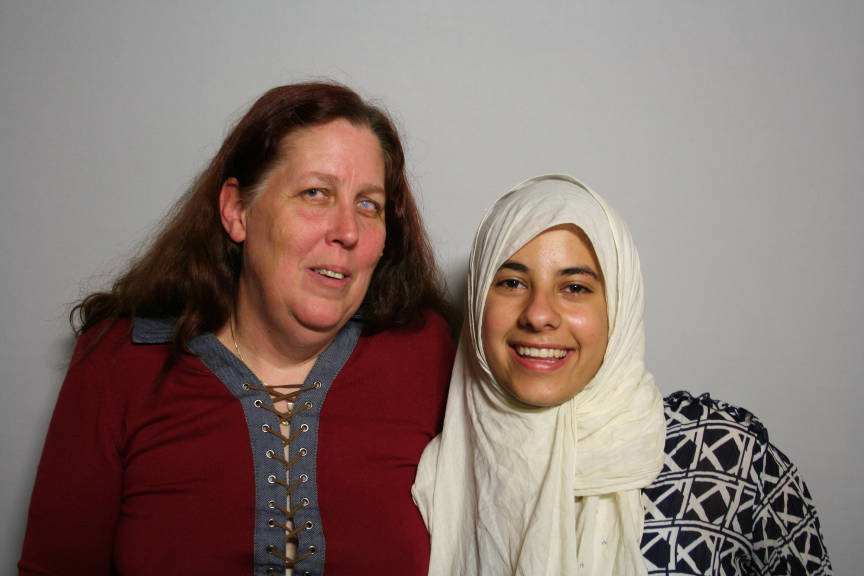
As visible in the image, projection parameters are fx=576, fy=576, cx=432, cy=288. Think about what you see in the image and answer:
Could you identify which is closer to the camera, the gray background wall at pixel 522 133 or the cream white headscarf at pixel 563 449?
the cream white headscarf at pixel 563 449

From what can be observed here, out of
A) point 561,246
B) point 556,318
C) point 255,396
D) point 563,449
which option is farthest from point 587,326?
point 255,396

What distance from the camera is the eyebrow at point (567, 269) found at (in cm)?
132

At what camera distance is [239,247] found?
1733 mm

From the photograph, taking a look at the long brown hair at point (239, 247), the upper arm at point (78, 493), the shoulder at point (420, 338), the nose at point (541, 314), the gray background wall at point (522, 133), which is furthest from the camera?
the gray background wall at point (522, 133)

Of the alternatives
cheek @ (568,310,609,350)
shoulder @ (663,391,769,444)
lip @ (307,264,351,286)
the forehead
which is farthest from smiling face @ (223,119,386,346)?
shoulder @ (663,391,769,444)

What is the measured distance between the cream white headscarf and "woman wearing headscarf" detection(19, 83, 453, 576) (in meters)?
0.23

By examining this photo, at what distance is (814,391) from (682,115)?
104cm

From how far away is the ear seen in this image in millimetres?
1592

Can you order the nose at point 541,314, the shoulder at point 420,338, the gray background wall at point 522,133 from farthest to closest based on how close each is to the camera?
the gray background wall at point 522,133 < the shoulder at point 420,338 < the nose at point 541,314

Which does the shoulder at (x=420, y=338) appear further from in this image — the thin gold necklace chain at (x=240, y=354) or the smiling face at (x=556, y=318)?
the smiling face at (x=556, y=318)

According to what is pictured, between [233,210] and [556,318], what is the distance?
0.93 meters

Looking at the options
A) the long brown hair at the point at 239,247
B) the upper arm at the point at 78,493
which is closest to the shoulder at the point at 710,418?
the long brown hair at the point at 239,247

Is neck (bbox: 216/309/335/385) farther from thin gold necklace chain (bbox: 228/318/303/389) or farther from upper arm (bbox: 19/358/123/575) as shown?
upper arm (bbox: 19/358/123/575)

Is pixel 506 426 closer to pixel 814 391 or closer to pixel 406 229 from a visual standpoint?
pixel 406 229
